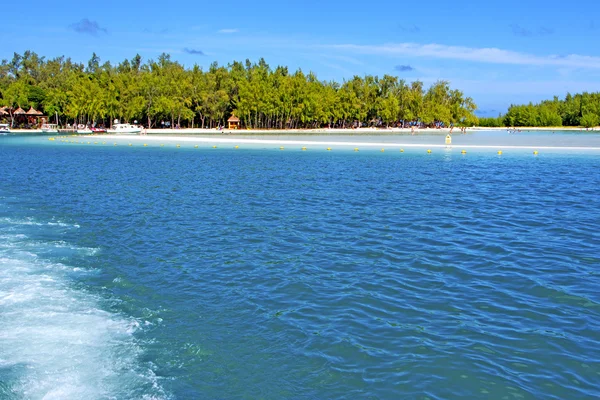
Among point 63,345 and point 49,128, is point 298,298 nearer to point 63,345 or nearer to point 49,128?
point 63,345

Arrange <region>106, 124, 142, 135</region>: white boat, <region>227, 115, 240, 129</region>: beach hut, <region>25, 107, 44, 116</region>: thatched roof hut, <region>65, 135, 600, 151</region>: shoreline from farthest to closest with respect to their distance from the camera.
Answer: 1. <region>25, 107, 44, 116</region>: thatched roof hut
2. <region>227, 115, 240, 129</region>: beach hut
3. <region>106, 124, 142, 135</region>: white boat
4. <region>65, 135, 600, 151</region>: shoreline

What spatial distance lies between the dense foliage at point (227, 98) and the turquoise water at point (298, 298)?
88953 mm

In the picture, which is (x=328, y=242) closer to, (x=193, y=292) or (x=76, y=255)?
(x=193, y=292)

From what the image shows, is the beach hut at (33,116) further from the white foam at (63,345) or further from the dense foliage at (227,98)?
the white foam at (63,345)

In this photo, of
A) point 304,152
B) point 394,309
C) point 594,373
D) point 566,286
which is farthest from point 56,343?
point 304,152

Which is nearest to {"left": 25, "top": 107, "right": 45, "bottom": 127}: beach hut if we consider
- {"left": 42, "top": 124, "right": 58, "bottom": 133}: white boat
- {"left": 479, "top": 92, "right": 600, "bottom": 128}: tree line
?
{"left": 42, "top": 124, "right": 58, "bottom": 133}: white boat

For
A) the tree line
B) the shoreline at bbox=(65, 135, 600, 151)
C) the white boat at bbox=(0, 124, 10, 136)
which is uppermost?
the tree line

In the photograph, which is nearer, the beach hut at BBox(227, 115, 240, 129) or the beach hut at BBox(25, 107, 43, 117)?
the beach hut at BBox(227, 115, 240, 129)

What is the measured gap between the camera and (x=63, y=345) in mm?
8289

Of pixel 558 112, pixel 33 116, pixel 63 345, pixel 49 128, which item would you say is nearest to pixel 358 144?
pixel 63 345

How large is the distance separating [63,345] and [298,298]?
4.32 metres

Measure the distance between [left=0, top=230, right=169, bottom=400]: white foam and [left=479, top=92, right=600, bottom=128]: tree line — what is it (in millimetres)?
194194

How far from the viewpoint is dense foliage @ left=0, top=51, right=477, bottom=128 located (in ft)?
358

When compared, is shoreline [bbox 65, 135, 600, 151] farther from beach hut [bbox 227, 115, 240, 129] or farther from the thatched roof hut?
the thatched roof hut
